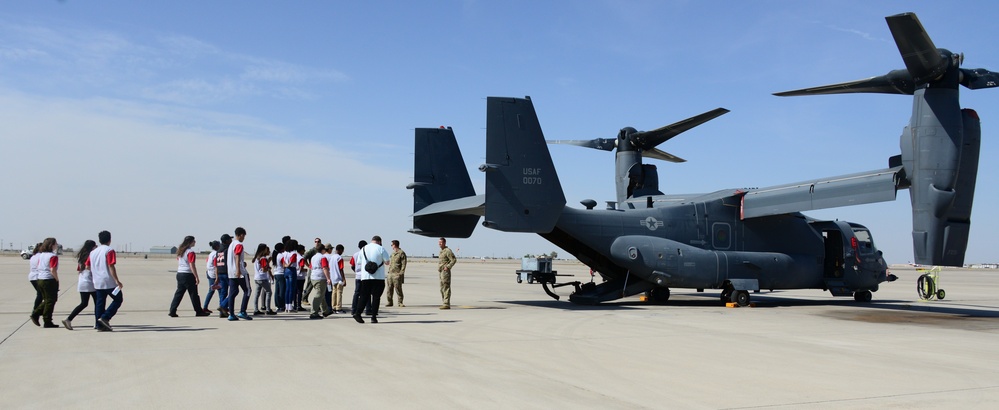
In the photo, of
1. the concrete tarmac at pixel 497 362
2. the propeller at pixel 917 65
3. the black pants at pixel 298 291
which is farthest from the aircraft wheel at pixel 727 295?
the black pants at pixel 298 291

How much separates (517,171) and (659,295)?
22.3 ft

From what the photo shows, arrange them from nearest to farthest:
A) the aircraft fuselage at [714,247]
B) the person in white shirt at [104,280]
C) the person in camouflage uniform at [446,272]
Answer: the person in white shirt at [104,280] < the person in camouflage uniform at [446,272] < the aircraft fuselage at [714,247]

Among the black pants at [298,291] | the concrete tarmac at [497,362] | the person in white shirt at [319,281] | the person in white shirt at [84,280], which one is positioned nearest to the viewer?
the concrete tarmac at [497,362]

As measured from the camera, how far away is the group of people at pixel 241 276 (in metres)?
11.7

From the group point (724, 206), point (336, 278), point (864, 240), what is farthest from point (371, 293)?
point (864, 240)

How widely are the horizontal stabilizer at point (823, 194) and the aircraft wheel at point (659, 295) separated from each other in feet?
10.2

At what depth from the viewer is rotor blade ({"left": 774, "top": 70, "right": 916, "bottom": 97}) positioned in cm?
1628

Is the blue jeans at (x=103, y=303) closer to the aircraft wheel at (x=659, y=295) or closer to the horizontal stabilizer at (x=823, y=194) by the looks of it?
the aircraft wheel at (x=659, y=295)

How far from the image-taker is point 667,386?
738cm

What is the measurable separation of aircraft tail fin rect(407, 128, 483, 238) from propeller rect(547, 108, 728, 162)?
3279mm

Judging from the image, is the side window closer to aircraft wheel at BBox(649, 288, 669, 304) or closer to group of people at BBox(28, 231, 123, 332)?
aircraft wheel at BBox(649, 288, 669, 304)

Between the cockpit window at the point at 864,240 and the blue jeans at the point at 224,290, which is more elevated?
the cockpit window at the point at 864,240

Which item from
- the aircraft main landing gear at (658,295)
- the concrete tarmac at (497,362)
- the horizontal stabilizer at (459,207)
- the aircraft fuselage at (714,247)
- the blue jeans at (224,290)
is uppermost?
the horizontal stabilizer at (459,207)

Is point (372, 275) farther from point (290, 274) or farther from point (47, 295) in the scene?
point (47, 295)
